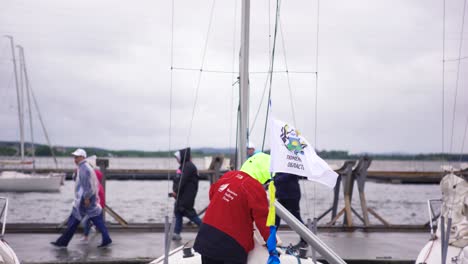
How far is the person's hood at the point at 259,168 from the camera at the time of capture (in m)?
5.58

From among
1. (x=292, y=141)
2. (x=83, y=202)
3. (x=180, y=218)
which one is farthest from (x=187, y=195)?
(x=292, y=141)

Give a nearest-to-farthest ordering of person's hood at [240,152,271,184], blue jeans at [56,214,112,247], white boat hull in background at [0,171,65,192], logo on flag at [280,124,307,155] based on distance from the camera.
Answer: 1. person's hood at [240,152,271,184]
2. logo on flag at [280,124,307,155]
3. blue jeans at [56,214,112,247]
4. white boat hull in background at [0,171,65,192]

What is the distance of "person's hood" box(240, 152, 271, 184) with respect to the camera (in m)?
5.58

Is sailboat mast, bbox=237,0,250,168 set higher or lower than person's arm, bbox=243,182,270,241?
higher

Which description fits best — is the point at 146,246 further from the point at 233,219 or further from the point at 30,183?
the point at 30,183

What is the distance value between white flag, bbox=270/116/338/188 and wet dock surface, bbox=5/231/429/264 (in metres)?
4.45

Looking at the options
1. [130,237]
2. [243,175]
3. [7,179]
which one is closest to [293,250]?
[243,175]

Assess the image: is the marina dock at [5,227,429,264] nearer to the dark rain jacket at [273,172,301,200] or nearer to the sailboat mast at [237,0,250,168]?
the dark rain jacket at [273,172,301,200]

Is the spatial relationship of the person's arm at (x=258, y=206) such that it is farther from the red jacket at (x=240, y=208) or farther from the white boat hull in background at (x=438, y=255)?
the white boat hull in background at (x=438, y=255)

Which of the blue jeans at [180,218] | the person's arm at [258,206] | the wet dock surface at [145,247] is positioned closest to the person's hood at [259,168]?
the person's arm at [258,206]

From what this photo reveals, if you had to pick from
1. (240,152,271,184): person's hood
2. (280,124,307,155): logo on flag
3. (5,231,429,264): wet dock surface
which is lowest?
(5,231,429,264): wet dock surface

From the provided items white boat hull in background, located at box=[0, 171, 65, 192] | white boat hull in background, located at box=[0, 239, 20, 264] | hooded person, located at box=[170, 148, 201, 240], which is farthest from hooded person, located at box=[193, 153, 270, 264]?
white boat hull in background, located at box=[0, 171, 65, 192]

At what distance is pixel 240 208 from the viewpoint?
17.7 feet

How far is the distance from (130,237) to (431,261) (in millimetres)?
6415
